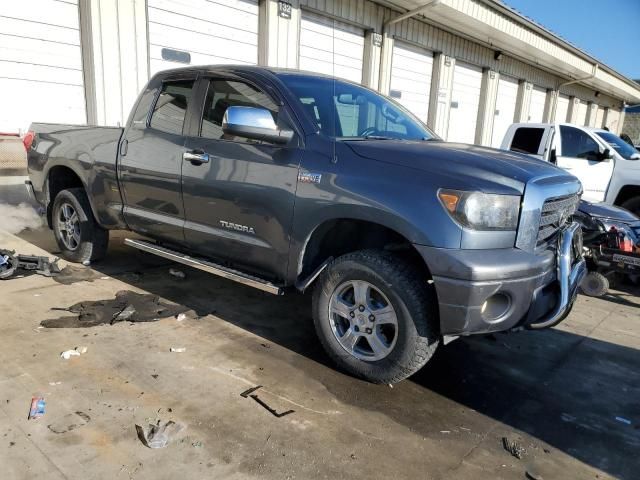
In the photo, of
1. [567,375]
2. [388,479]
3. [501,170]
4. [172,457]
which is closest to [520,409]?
[567,375]

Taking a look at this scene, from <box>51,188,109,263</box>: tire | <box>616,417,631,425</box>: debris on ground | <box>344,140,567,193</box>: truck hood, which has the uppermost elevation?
<box>344,140,567,193</box>: truck hood

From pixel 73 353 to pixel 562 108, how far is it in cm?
2562

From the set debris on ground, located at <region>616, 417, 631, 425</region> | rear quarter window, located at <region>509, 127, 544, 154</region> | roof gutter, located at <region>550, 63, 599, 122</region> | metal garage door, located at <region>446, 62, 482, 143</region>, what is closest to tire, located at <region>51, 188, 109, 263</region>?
debris on ground, located at <region>616, 417, 631, 425</region>

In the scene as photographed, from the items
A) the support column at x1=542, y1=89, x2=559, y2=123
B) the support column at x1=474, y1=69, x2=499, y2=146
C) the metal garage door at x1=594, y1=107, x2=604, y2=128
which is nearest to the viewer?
the support column at x1=474, y1=69, x2=499, y2=146

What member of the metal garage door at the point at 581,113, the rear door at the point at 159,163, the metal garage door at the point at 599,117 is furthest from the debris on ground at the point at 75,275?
the metal garage door at the point at 599,117

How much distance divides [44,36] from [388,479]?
770cm

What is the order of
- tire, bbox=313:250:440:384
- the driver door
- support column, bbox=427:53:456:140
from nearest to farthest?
1. tire, bbox=313:250:440:384
2. the driver door
3. support column, bbox=427:53:456:140

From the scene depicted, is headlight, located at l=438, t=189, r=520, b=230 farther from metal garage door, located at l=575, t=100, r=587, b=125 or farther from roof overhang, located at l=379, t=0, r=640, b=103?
metal garage door, located at l=575, t=100, r=587, b=125

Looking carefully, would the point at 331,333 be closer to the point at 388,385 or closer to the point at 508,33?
Answer: the point at 388,385

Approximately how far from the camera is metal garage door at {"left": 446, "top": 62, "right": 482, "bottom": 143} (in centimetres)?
1594

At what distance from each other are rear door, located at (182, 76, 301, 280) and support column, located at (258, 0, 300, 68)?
6.24 metres

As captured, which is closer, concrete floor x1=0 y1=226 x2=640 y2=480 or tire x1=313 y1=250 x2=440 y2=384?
concrete floor x1=0 y1=226 x2=640 y2=480

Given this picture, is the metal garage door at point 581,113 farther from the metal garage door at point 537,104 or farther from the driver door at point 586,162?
the driver door at point 586,162

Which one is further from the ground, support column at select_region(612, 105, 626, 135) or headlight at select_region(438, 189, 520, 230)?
support column at select_region(612, 105, 626, 135)
